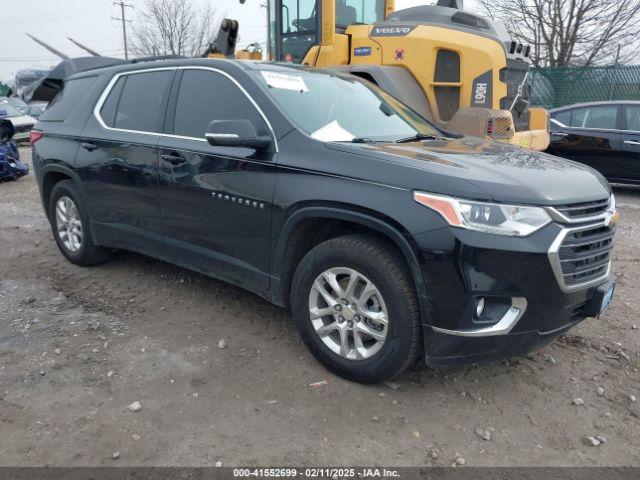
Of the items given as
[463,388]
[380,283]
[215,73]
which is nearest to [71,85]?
[215,73]

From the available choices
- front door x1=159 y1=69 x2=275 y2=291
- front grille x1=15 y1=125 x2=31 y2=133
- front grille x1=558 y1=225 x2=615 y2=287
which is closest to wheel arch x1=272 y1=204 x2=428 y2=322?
front door x1=159 y1=69 x2=275 y2=291

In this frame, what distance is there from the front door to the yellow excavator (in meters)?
3.59

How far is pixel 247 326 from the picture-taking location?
3.85 metres

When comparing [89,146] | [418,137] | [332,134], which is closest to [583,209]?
[418,137]

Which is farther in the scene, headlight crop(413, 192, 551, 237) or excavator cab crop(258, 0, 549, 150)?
excavator cab crop(258, 0, 549, 150)

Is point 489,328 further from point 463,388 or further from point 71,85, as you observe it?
point 71,85

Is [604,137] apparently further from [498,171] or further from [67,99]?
[67,99]

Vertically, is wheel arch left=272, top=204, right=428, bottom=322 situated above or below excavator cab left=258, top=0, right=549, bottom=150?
below

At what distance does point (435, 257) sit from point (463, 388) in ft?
3.03

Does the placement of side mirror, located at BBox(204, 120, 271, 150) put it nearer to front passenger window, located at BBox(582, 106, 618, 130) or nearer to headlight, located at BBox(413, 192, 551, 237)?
headlight, located at BBox(413, 192, 551, 237)

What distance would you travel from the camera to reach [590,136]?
28.8 feet

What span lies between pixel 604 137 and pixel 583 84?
26.0ft

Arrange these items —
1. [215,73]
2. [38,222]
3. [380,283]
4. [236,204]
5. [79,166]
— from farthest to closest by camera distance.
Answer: [38,222] < [79,166] < [215,73] < [236,204] < [380,283]

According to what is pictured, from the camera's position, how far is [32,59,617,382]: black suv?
2615 millimetres
